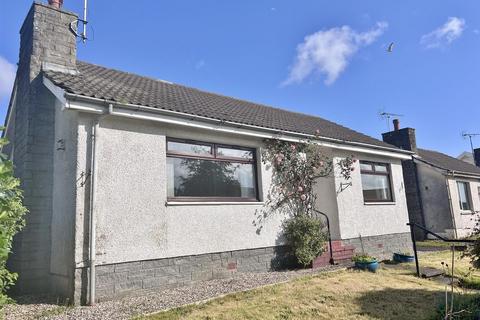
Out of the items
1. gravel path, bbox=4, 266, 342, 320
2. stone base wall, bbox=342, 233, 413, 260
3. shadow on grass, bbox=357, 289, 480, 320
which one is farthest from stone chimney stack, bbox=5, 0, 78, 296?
stone base wall, bbox=342, 233, 413, 260

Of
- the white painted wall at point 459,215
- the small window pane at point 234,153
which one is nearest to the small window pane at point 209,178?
the small window pane at point 234,153

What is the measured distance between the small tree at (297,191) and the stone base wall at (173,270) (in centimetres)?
63

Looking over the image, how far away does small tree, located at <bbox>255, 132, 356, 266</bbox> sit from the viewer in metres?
9.50

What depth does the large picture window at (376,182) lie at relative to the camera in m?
12.8

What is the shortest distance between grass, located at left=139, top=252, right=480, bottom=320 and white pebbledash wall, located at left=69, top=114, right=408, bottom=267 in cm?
177

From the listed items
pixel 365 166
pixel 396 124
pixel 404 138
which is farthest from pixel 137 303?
pixel 396 124

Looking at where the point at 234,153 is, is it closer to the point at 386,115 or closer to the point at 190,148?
the point at 190,148

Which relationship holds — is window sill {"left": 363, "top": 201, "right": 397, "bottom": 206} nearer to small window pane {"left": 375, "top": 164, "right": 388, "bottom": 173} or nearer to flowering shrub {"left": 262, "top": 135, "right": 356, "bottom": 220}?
small window pane {"left": 375, "top": 164, "right": 388, "bottom": 173}

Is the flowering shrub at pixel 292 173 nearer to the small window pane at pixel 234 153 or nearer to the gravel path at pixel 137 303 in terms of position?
the small window pane at pixel 234 153

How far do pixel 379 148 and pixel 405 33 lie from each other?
409 cm

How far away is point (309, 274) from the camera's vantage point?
8469mm

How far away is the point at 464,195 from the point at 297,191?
17.1 m

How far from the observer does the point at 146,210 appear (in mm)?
7398

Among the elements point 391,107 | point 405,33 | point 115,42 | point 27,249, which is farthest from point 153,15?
point 391,107
